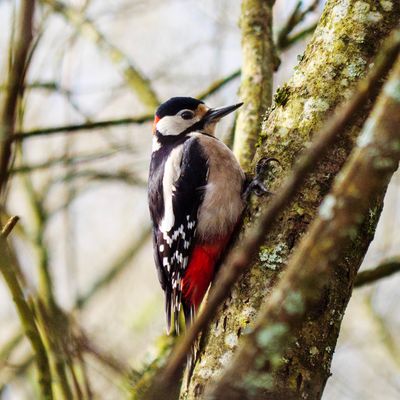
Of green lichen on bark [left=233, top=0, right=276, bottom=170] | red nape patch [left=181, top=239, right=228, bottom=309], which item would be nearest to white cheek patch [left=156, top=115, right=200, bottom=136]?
green lichen on bark [left=233, top=0, right=276, bottom=170]

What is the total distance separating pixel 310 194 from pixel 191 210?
124 centimetres

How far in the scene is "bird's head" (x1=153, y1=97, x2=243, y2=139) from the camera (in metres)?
4.27

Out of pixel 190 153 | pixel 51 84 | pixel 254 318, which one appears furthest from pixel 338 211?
pixel 51 84

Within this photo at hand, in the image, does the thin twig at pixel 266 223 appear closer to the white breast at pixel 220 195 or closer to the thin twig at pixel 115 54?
the white breast at pixel 220 195

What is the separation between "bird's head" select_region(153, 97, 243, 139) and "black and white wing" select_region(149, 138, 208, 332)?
38 cm

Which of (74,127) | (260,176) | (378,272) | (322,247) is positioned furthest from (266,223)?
(74,127)

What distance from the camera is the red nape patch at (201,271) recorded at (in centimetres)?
338

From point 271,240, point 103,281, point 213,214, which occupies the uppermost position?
point 103,281

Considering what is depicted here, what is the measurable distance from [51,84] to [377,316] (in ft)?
16.8

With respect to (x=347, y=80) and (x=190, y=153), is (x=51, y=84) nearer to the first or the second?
Result: (x=190, y=153)

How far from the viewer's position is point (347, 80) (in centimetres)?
270

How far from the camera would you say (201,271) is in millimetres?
3395

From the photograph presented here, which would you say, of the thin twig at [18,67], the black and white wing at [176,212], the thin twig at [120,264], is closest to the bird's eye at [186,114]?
the black and white wing at [176,212]

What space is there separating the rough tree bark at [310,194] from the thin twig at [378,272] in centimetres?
82
